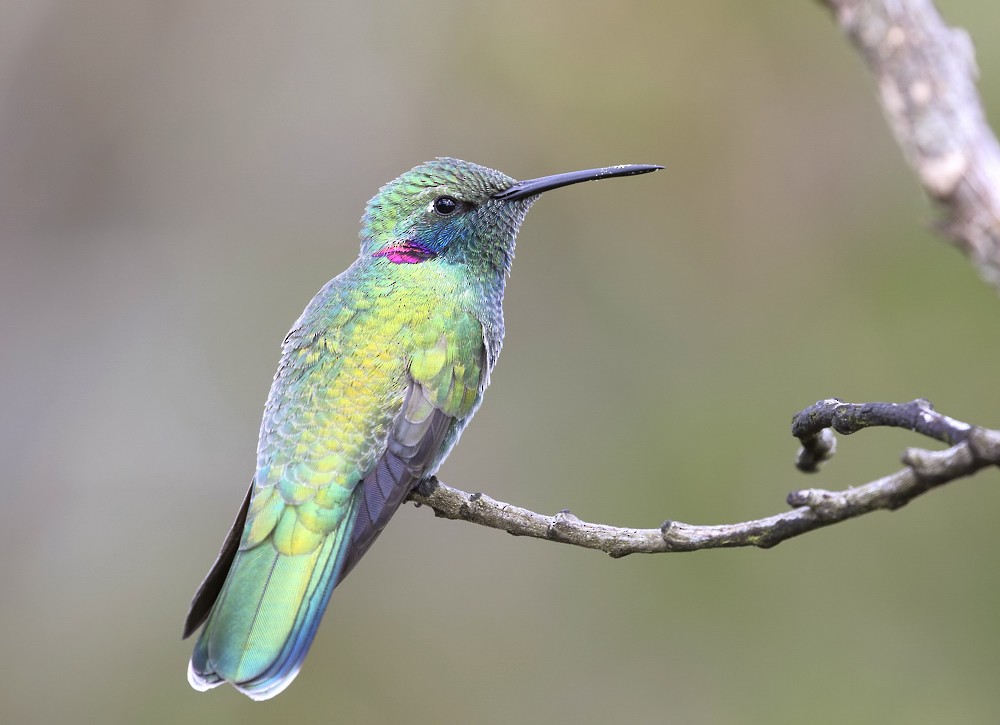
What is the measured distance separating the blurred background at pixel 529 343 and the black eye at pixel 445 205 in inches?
116

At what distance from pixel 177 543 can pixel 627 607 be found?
2.65 m

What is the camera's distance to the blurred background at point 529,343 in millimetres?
6402

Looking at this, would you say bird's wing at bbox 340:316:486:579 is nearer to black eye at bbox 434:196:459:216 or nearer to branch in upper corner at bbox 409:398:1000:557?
branch in upper corner at bbox 409:398:1000:557

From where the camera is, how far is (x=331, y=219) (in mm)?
7602

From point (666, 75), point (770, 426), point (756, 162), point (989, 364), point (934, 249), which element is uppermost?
point (666, 75)

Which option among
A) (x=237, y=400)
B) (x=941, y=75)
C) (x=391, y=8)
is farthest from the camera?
(x=391, y=8)

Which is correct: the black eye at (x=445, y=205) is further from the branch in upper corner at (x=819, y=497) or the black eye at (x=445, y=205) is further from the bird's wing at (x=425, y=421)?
the branch in upper corner at (x=819, y=497)

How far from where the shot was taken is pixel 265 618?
10.9 feet

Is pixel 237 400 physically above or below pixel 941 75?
above

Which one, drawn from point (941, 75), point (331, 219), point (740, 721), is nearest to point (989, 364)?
point (740, 721)

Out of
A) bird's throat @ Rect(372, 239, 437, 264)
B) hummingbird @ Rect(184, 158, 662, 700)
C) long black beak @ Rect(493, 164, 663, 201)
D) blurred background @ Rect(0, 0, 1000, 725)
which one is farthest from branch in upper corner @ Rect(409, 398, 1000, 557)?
blurred background @ Rect(0, 0, 1000, 725)

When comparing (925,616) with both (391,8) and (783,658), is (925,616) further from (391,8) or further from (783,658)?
(391,8)

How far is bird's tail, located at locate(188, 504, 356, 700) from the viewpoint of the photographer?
3254mm

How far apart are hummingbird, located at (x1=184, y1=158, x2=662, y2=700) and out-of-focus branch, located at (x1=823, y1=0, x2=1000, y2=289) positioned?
6.81 feet
